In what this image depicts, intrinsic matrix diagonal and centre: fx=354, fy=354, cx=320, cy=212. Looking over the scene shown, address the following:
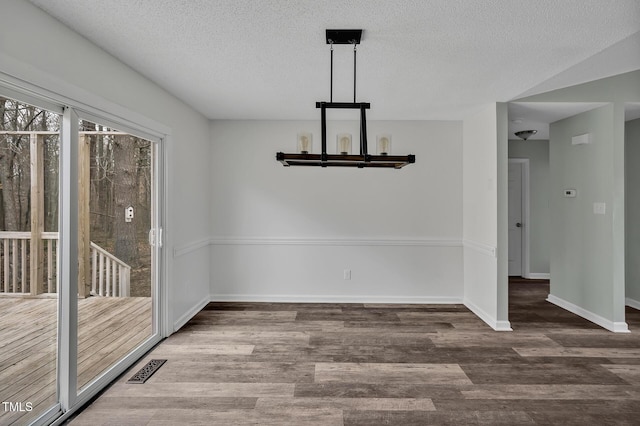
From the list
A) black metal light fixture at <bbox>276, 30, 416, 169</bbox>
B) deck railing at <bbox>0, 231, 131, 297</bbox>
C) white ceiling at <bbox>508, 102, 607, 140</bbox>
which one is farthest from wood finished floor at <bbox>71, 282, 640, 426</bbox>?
white ceiling at <bbox>508, 102, 607, 140</bbox>

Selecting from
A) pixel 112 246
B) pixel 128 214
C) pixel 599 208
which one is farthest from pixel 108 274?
pixel 599 208

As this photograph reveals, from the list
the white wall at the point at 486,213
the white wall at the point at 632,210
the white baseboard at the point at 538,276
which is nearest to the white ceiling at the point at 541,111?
the white wall at the point at 486,213

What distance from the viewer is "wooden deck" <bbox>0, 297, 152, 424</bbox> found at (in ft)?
6.18

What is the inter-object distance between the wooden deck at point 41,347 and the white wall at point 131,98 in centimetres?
79

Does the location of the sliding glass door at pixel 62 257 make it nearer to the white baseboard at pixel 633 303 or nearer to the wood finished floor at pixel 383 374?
the wood finished floor at pixel 383 374

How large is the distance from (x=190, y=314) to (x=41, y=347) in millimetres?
1979

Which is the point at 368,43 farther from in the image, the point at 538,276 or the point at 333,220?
the point at 538,276

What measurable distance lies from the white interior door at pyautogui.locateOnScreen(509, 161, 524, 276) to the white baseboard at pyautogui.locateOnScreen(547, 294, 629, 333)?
5.25ft

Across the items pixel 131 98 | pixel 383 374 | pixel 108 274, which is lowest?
pixel 383 374

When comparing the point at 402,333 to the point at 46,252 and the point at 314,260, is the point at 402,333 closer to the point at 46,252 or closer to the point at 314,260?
the point at 314,260

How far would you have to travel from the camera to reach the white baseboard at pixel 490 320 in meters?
3.72

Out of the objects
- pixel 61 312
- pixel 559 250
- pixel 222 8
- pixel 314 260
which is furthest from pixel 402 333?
pixel 222 8

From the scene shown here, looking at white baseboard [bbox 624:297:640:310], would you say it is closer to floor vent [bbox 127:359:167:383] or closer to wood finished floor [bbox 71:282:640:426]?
wood finished floor [bbox 71:282:640:426]

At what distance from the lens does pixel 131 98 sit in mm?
2855
